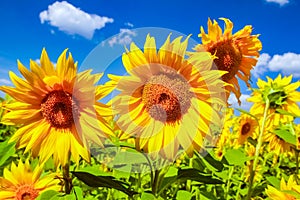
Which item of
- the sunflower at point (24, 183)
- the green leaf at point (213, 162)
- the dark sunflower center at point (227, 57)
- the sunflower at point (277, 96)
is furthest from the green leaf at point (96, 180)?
the sunflower at point (277, 96)

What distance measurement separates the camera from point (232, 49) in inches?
75.7

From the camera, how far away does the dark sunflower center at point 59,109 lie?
165cm

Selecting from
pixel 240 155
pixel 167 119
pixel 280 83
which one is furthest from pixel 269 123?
pixel 167 119

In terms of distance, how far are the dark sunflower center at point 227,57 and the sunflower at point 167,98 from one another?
0.29m

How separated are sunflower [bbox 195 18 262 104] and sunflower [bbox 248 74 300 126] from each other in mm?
761

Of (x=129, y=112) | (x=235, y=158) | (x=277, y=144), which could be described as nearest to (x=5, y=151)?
(x=129, y=112)

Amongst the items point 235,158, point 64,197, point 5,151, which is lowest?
point 64,197

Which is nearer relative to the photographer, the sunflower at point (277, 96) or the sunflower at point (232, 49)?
the sunflower at point (232, 49)

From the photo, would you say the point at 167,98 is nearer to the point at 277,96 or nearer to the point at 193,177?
the point at 193,177

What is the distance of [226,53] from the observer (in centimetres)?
187

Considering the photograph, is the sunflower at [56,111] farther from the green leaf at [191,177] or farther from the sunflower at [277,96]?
the sunflower at [277,96]

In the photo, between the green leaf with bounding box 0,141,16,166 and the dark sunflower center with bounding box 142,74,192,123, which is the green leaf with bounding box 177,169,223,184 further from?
the green leaf with bounding box 0,141,16,166

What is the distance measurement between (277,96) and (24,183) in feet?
5.30

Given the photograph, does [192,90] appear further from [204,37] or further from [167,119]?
[204,37]
